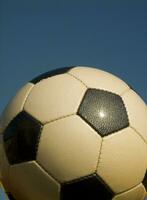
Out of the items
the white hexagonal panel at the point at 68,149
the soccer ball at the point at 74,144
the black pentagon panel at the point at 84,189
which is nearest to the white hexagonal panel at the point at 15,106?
the soccer ball at the point at 74,144

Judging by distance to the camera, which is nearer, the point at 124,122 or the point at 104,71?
the point at 124,122

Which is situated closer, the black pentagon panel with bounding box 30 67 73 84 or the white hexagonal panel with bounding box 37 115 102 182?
the white hexagonal panel with bounding box 37 115 102 182

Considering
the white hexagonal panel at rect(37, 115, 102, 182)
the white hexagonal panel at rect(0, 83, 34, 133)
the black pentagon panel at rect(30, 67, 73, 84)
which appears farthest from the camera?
the black pentagon panel at rect(30, 67, 73, 84)

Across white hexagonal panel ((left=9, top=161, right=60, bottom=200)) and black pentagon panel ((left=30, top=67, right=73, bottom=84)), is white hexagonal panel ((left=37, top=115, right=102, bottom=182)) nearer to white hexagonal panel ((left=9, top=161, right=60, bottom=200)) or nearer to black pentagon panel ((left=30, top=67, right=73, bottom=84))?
white hexagonal panel ((left=9, top=161, right=60, bottom=200))

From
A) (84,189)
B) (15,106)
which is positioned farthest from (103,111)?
(15,106)

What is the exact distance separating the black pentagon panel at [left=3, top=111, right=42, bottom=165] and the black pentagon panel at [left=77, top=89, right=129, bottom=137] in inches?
13.6

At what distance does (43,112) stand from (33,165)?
38 centimetres

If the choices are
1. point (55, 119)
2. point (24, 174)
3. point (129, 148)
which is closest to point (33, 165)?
point (24, 174)

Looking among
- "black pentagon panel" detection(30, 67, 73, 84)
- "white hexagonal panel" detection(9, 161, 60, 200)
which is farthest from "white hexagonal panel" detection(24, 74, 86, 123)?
"white hexagonal panel" detection(9, 161, 60, 200)

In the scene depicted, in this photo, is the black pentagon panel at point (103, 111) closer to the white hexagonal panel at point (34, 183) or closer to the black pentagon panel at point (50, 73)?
the black pentagon panel at point (50, 73)

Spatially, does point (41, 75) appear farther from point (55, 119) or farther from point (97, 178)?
point (97, 178)

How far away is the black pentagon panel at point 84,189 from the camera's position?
3258 millimetres

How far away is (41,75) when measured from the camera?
3838mm

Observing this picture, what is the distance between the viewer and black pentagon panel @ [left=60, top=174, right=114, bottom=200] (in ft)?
10.7
